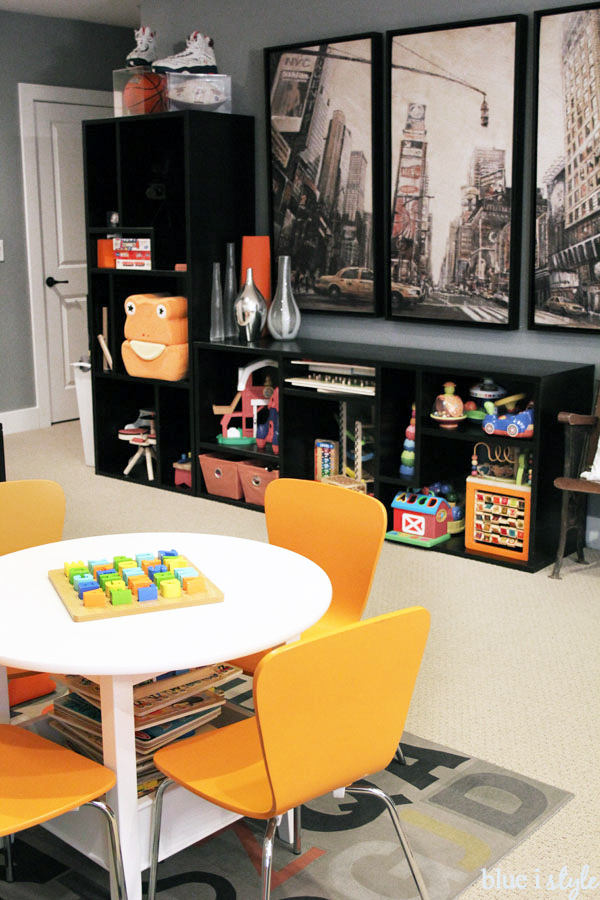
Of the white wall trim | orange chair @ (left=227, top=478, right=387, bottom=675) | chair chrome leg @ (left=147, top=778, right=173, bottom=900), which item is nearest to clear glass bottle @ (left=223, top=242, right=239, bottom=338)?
the white wall trim

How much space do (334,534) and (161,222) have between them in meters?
3.38

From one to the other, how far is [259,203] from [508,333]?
165 cm

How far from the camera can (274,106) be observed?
5.16 meters

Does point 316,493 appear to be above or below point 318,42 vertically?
below

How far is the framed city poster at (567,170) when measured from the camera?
4066 millimetres

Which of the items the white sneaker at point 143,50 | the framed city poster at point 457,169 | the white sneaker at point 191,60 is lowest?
the framed city poster at point 457,169

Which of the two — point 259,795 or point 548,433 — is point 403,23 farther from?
point 259,795

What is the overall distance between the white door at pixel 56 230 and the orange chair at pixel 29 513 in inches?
165

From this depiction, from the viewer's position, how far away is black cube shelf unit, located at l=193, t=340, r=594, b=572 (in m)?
4.14

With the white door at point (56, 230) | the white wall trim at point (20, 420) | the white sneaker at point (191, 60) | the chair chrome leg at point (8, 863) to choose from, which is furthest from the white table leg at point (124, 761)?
the white door at point (56, 230)

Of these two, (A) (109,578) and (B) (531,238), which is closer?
Answer: (A) (109,578)

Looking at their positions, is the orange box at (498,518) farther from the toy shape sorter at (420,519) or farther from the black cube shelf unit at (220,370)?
the toy shape sorter at (420,519)

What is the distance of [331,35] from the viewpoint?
Result: 494 cm

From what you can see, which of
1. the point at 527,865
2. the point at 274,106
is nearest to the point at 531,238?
the point at 274,106
